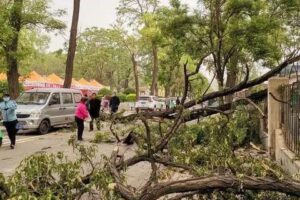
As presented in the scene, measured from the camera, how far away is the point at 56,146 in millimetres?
14250

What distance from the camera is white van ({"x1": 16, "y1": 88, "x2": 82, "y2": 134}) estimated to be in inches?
699

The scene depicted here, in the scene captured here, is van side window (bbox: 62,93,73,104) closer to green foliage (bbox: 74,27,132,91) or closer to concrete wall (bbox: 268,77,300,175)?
concrete wall (bbox: 268,77,300,175)

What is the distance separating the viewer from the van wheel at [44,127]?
18175 millimetres

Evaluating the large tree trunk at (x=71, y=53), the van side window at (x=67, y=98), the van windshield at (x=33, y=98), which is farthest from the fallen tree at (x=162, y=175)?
the large tree trunk at (x=71, y=53)

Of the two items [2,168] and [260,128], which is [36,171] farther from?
[260,128]

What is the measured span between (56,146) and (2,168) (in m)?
4.00

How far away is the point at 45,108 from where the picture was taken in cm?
1853

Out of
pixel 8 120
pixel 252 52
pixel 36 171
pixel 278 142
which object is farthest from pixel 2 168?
pixel 252 52

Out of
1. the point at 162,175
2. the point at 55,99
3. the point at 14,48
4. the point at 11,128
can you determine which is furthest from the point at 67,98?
the point at 162,175

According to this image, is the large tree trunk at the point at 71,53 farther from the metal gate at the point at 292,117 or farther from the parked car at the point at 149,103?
the metal gate at the point at 292,117

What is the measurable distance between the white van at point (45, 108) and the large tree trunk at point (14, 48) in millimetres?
4056

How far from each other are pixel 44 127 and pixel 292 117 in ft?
38.3

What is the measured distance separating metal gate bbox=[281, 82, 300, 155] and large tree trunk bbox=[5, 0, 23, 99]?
1529 centimetres

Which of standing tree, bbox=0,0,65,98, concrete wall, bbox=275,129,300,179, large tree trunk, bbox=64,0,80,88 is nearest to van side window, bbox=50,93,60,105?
standing tree, bbox=0,0,65,98
